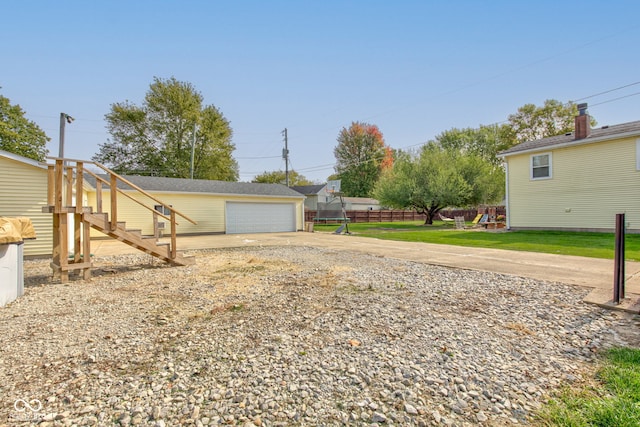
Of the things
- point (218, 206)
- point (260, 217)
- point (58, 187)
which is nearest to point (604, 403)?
point (58, 187)

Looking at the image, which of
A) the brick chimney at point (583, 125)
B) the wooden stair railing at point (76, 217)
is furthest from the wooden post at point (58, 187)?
the brick chimney at point (583, 125)

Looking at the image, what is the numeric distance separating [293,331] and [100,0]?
11.2 m

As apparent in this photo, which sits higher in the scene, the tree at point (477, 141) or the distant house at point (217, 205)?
the tree at point (477, 141)

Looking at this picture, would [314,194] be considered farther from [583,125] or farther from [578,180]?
[583,125]

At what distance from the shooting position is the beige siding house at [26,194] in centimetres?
841

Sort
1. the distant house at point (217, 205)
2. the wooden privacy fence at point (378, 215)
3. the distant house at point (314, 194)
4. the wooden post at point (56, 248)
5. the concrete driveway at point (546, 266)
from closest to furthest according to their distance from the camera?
1. the concrete driveway at point (546, 266)
2. the wooden post at point (56, 248)
3. the distant house at point (217, 205)
4. the wooden privacy fence at point (378, 215)
5. the distant house at point (314, 194)

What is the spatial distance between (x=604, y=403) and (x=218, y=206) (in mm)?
17266

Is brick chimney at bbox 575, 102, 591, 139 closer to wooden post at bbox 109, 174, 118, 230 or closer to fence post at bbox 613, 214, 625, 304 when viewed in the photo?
fence post at bbox 613, 214, 625, 304

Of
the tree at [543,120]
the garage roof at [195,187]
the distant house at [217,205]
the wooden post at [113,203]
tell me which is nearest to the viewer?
the wooden post at [113,203]

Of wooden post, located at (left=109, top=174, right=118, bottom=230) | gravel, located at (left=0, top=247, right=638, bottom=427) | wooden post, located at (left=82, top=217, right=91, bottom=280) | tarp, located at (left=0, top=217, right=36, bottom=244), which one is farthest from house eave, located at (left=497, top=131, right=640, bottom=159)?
tarp, located at (left=0, top=217, right=36, bottom=244)

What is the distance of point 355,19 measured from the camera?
35.0ft

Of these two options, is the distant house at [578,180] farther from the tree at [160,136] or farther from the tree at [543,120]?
the tree at [160,136]

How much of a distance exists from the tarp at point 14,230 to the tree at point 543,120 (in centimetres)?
3977
